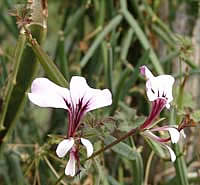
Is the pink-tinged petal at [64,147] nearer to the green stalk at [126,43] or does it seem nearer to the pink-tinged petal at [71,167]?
the pink-tinged petal at [71,167]

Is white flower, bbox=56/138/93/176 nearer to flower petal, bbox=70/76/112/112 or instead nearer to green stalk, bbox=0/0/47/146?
flower petal, bbox=70/76/112/112

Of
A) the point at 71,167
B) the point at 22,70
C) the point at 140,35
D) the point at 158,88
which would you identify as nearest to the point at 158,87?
the point at 158,88

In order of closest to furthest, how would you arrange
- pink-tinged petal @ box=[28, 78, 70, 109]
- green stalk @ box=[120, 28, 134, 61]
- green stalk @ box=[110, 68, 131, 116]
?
pink-tinged petal @ box=[28, 78, 70, 109] → green stalk @ box=[110, 68, 131, 116] → green stalk @ box=[120, 28, 134, 61]

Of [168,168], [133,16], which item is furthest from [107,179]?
[133,16]

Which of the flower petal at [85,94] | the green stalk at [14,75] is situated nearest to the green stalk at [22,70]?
the green stalk at [14,75]

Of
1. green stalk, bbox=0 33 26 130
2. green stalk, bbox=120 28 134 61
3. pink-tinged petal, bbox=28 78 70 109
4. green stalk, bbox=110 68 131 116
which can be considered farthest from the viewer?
green stalk, bbox=120 28 134 61

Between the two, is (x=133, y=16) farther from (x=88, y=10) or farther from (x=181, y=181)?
(x=181, y=181)

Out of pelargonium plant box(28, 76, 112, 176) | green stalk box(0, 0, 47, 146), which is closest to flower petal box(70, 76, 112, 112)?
pelargonium plant box(28, 76, 112, 176)

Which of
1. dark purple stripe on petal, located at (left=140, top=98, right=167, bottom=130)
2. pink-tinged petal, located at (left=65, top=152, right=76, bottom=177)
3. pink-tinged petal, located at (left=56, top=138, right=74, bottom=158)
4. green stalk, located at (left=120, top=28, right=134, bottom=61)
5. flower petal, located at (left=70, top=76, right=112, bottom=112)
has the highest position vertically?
green stalk, located at (left=120, top=28, right=134, bottom=61)

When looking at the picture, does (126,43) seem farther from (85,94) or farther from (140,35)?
(85,94)
